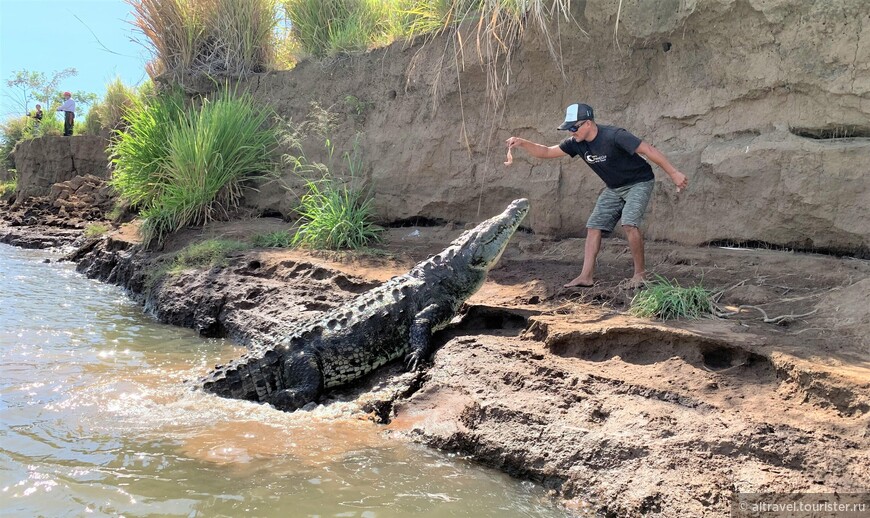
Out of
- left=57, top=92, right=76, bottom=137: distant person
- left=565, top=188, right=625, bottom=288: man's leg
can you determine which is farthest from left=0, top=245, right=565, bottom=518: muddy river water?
left=57, top=92, right=76, bottom=137: distant person

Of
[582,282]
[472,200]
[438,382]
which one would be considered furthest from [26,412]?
[472,200]

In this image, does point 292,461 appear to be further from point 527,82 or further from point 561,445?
point 527,82

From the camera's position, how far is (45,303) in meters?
6.87

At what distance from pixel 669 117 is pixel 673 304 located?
111 inches

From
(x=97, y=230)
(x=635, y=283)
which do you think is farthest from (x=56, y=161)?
(x=635, y=283)

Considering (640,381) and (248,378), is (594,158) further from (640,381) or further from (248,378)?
(248,378)

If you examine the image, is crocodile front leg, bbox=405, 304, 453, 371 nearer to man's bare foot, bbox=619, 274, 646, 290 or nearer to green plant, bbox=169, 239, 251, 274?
man's bare foot, bbox=619, 274, 646, 290

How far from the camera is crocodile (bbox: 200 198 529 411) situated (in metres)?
4.49

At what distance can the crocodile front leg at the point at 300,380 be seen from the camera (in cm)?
444

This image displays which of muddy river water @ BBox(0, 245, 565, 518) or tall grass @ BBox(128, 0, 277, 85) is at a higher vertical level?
tall grass @ BBox(128, 0, 277, 85)

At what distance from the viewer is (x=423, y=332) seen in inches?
186

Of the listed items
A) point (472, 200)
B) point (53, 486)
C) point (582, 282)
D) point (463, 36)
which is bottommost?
point (53, 486)

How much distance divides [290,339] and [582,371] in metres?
2.18

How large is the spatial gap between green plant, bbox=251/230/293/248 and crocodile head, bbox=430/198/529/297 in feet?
9.37
